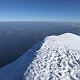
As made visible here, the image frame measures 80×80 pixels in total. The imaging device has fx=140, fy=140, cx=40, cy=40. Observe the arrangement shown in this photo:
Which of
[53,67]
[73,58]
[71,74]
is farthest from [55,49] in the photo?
[71,74]

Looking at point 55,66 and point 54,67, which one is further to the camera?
point 55,66

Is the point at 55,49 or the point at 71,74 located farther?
Answer: the point at 55,49

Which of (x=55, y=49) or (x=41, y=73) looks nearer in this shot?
(x=41, y=73)

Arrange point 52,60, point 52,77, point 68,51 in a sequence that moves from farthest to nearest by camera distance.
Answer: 1. point 68,51
2. point 52,60
3. point 52,77

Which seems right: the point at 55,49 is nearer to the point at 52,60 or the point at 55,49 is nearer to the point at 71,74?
the point at 52,60

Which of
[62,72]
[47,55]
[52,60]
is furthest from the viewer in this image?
[47,55]

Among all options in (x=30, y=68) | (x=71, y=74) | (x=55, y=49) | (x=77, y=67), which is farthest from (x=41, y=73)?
(x=55, y=49)

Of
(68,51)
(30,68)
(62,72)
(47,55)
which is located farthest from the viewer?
(68,51)

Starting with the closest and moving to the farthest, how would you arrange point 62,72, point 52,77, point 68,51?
point 52,77 → point 62,72 → point 68,51

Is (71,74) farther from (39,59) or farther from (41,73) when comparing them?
(39,59)
